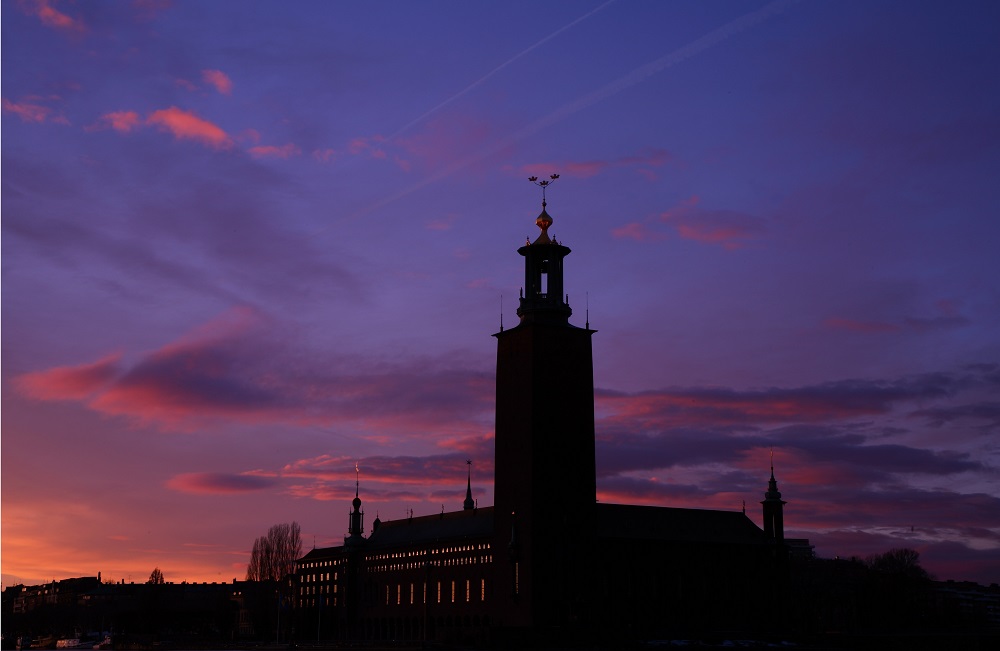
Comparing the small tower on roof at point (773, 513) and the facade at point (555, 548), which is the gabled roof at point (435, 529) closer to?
the facade at point (555, 548)

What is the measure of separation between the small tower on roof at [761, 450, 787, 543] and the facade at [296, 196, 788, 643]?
15cm

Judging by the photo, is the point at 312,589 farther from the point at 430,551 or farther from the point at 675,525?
the point at 675,525

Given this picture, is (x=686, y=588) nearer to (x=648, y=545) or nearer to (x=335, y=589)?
(x=648, y=545)

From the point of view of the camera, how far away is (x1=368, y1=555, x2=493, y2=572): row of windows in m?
128

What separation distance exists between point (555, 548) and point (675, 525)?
78.2 feet

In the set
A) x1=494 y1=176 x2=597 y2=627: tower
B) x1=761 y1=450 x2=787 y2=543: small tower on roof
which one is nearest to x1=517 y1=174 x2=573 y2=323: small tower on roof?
x1=494 y1=176 x2=597 y2=627: tower

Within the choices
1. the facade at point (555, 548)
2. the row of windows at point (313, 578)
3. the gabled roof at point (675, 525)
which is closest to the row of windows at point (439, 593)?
the facade at point (555, 548)

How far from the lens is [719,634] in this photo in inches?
4911

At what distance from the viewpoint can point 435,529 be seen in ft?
486

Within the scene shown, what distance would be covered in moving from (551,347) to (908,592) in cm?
9310

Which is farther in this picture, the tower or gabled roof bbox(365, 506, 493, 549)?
gabled roof bbox(365, 506, 493, 549)

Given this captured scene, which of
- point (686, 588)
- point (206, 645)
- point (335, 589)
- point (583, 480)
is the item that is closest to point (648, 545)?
point (686, 588)

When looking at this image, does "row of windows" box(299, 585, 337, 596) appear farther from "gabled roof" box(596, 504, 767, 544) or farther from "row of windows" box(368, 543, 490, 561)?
"gabled roof" box(596, 504, 767, 544)

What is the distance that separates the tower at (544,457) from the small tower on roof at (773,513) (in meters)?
31.4
